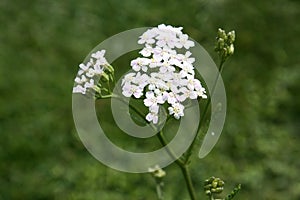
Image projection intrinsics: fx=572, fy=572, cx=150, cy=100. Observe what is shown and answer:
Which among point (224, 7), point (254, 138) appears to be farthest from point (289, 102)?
point (224, 7)

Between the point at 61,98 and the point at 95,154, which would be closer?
the point at 95,154

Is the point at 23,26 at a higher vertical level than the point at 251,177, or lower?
higher

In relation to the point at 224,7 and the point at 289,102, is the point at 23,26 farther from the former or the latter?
the point at 289,102

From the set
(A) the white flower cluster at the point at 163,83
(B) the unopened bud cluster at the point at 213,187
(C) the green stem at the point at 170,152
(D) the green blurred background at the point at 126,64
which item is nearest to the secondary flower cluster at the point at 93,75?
(A) the white flower cluster at the point at 163,83

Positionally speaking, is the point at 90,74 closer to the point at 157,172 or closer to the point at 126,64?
the point at 157,172

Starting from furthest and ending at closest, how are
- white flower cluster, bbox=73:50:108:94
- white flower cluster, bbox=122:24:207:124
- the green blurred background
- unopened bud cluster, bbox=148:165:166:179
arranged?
1. the green blurred background
2. unopened bud cluster, bbox=148:165:166:179
3. white flower cluster, bbox=73:50:108:94
4. white flower cluster, bbox=122:24:207:124

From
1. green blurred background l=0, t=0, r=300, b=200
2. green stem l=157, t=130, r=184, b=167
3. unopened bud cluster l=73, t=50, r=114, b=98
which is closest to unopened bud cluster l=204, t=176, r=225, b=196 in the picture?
green stem l=157, t=130, r=184, b=167

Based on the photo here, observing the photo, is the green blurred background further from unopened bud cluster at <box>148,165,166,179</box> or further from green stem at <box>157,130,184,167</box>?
green stem at <box>157,130,184,167</box>

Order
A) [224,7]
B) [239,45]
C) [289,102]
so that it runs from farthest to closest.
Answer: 1. [224,7]
2. [239,45]
3. [289,102]

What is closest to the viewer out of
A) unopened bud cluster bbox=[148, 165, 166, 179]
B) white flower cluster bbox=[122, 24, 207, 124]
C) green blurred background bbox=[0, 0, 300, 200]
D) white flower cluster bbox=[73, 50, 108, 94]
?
white flower cluster bbox=[122, 24, 207, 124]
